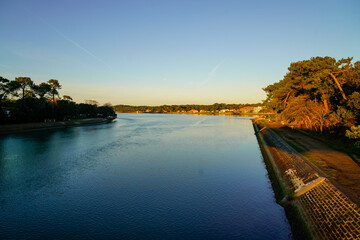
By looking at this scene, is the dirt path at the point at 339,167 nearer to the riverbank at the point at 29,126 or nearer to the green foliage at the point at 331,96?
the green foliage at the point at 331,96

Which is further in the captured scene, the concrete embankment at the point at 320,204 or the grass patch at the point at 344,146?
the grass patch at the point at 344,146

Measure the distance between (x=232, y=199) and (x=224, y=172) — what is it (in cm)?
674

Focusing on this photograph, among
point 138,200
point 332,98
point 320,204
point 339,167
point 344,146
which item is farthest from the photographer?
point 332,98

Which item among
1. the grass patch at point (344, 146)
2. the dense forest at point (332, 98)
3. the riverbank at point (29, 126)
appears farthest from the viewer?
the riverbank at point (29, 126)

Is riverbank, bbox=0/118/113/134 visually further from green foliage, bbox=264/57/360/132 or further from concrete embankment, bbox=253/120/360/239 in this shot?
green foliage, bbox=264/57/360/132

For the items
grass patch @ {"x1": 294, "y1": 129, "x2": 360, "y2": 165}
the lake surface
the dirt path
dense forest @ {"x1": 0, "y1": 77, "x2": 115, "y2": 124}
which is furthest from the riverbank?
grass patch @ {"x1": 294, "y1": 129, "x2": 360, "y2": 165}

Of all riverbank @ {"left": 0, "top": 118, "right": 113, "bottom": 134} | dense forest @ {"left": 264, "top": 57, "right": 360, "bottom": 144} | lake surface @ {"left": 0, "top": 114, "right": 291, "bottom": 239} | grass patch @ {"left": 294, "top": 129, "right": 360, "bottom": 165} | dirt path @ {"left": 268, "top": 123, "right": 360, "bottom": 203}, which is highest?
dense forest @ {"left": 264, "top": 57, "right": 360, "bottom": 144}

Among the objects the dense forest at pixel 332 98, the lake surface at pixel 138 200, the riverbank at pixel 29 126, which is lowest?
the lake surface at pixel 138 200

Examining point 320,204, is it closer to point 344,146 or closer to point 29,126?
point 344,146

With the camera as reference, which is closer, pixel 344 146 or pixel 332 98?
pixel 344 146

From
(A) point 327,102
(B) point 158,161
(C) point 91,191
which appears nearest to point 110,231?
(C) point 91,191

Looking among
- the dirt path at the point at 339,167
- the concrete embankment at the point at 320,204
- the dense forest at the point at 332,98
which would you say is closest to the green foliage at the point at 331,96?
the dense forest at the point at 332,98

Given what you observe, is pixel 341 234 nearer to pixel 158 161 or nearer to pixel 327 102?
pixel 158 161

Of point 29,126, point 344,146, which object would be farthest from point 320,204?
point 29,126
